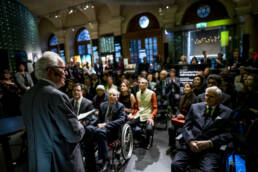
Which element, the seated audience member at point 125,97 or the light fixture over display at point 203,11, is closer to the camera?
the seated audience member at point 125,97

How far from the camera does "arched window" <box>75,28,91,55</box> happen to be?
47.4ft

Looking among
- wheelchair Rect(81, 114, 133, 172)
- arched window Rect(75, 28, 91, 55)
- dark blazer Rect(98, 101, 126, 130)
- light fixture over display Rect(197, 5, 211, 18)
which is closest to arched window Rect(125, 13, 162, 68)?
light fixture over display Rect(197, 5, 211, 18)

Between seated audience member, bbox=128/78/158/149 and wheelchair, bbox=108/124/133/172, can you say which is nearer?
wheelchair, bbox=108/124/133/172

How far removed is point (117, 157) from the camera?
2828mm

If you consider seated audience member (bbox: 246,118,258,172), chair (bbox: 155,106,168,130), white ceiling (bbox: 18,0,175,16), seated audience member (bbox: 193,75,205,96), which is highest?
white ceiling (bbox: 18,0,175,16)

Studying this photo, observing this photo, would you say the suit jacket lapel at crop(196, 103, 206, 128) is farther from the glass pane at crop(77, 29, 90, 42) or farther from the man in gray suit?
the glass pane at crop(77, 29, 90, 42)

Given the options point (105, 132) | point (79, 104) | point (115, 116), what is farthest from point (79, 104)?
point (105, 132)

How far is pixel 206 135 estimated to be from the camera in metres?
2.15

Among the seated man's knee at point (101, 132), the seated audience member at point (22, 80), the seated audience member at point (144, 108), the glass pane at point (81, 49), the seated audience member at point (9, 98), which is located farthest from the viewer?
the glass pane at point (81, 49)

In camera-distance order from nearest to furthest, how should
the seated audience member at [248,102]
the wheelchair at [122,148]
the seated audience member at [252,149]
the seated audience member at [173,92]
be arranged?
1. the seated audience member at [252,149]
2. the wheelchair at [122,148]
3. the seated audience member at [248,102]
4. the seated audience member at [173,92]

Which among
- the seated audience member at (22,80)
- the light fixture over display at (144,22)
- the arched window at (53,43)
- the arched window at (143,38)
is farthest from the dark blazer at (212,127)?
the arched window at (53,43)

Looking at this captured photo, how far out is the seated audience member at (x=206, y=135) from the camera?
78.7 inches

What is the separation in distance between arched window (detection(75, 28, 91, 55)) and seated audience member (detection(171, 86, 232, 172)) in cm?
1361

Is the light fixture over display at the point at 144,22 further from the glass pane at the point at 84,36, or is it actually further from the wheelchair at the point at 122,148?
the wheelchair at the point at 122,148
